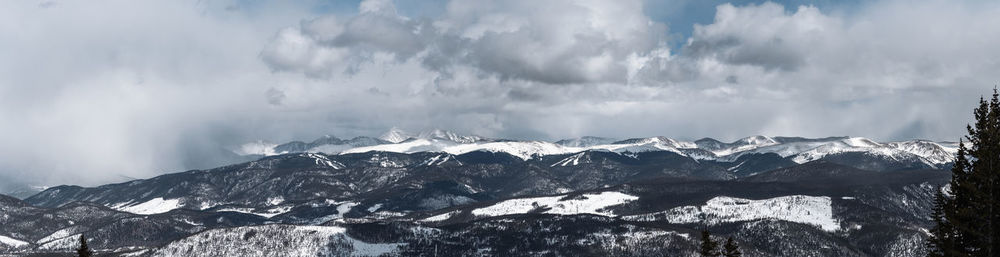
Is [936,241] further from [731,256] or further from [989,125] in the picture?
[731,256]

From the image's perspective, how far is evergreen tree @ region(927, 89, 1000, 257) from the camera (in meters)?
65.3

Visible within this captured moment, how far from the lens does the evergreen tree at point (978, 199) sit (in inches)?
2571

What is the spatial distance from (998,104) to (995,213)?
882cm

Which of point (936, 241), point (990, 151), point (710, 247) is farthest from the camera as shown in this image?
point (710, 247)

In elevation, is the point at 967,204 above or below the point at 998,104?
below

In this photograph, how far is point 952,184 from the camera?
69.5 meters

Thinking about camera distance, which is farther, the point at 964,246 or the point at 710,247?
the point at 710,247

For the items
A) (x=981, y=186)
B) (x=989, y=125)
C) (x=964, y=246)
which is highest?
(x=989, y=125)

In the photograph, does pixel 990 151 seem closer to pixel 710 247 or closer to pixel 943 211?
pixel 943 211

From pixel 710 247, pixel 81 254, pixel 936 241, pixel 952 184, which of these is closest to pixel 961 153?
pixel 952 184

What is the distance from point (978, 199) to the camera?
6600 cm

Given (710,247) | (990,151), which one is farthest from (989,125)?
(710,247)

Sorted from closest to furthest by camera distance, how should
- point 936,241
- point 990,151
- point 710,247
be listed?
point 990,151 < point 936,241 < point 710,247

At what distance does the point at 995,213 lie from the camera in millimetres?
66062
